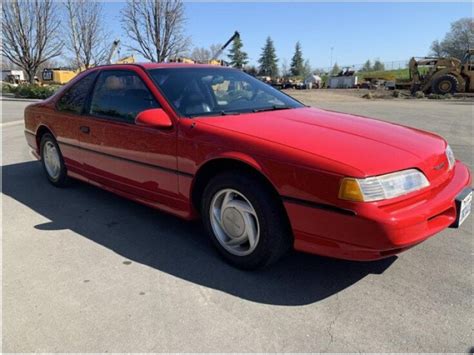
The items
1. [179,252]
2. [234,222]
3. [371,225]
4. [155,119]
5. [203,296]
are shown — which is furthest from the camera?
[179,252]

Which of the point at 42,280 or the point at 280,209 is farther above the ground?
the point at 280,209

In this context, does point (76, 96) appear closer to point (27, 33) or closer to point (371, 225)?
point (371, 225)

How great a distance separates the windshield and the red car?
0.04 ft

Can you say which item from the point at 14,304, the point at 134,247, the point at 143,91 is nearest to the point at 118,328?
the point at 14,304

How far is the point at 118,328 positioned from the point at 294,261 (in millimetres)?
1378

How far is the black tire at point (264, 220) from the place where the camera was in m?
2.64

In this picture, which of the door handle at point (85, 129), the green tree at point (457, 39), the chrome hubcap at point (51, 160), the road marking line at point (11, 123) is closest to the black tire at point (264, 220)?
the door handle at point (85, 129)

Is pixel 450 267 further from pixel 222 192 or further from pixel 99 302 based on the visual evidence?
pixel 99 302

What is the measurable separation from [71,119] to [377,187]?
3398 millimetres

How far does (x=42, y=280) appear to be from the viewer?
2.81 m

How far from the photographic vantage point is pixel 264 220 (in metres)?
2.66

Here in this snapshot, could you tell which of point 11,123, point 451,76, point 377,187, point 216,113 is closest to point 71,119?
point 216,113

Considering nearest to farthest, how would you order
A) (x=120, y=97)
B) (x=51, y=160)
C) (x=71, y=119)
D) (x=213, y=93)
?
(x=213, y=93) < (x=120, y=97) < (x=71, y=119) < (x=51, y=160)

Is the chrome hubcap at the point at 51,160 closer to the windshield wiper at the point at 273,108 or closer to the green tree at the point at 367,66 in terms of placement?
the windshield wiper at the point at 273,108
